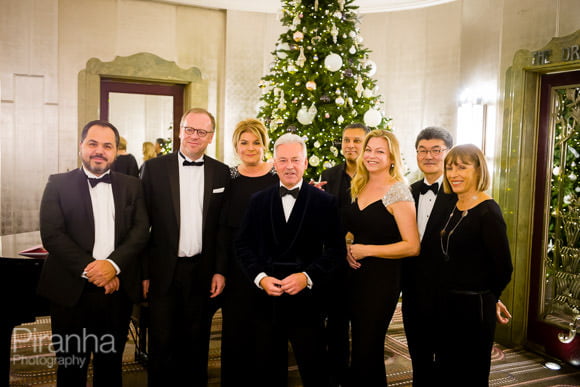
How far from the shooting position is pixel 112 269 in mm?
2736

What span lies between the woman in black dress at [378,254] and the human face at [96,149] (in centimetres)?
148

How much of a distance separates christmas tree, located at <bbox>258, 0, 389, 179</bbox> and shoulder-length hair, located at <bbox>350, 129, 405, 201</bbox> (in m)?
2.49

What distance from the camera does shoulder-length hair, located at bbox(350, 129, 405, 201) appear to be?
2932 mm

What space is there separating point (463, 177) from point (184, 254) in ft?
5.62

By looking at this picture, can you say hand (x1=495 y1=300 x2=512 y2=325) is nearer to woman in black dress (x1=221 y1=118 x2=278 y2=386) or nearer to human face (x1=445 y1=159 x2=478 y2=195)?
human face (x1=445 y1=159 x2=478 y2=195)

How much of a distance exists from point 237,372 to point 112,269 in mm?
1123

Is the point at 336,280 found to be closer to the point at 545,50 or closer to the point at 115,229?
the point at 115,229

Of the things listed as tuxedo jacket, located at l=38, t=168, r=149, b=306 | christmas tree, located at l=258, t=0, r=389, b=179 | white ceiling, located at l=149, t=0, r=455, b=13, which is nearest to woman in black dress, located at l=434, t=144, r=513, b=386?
tuxedo jacket, located at l=38, t=168, r=149, b=306

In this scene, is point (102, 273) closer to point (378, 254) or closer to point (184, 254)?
point (184, 254)

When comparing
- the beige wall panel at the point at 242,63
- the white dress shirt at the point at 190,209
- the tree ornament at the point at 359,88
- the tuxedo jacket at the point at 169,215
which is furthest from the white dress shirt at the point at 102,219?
the beige wall panel at the point at 242,63

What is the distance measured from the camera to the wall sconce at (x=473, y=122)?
5477 millimetres

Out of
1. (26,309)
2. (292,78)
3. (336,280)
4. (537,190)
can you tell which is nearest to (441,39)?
(292,78)

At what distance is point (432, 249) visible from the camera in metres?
2.90

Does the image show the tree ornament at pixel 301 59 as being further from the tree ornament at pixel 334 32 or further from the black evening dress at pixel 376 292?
the black evening dress at pixel 376 292
